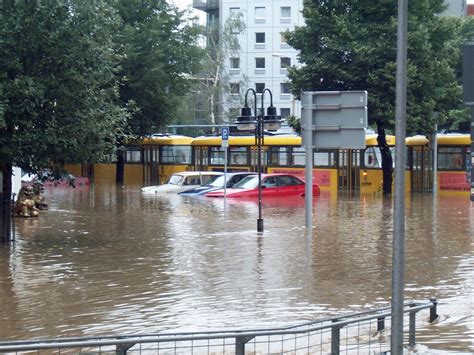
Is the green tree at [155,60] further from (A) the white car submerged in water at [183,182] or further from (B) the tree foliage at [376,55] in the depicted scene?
(B) the tree foliage at [376,55]

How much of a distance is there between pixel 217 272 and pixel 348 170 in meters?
33.3

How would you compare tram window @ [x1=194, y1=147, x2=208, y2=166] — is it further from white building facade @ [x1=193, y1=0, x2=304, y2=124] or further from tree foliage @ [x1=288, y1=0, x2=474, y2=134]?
white building facade @ [x1=193, y1=0, x2=304, y2=124]

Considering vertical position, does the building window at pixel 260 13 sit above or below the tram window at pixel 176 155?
above

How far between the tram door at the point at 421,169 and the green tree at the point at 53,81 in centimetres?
2929

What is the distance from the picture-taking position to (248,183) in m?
42.7

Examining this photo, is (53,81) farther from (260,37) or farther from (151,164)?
(260,37)

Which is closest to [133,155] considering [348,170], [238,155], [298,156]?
[238,155]

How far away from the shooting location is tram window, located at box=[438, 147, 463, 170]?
47469 mm

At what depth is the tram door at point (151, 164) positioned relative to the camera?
5969cm

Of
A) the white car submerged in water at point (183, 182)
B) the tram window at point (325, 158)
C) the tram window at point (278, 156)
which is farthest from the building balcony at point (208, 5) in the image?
the white car submerged in water at point (183, 182)

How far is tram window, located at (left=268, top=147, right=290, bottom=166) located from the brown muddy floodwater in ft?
65.8

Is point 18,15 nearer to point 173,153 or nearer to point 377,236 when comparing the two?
point 377,236

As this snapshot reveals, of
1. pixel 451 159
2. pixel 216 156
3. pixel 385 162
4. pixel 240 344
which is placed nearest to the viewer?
pixel 240 344

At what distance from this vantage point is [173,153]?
194 ft
